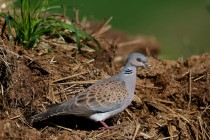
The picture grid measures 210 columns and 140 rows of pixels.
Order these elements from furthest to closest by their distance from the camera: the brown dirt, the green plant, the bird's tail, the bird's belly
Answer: the green plant, the bird's belly, the brown dirt, the bird's tail

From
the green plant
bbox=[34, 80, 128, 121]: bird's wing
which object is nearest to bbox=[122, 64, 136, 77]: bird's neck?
bbox=[34, 80, 128, 121]: bird's wing

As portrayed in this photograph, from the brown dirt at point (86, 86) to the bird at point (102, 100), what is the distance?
0.52 feet

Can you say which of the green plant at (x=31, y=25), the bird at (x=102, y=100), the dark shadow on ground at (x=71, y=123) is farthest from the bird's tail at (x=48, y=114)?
the green plant at (x=31, y=25)

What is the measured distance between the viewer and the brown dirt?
761cm

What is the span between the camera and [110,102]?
7.74 metres

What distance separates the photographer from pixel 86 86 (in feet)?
27.0

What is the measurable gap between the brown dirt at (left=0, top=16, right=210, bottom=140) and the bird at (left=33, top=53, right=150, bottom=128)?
158 mm

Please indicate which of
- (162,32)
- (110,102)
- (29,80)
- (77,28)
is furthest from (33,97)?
(162,32)

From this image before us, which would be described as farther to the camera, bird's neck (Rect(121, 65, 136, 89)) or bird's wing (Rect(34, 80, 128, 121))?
bird's neck (Rect(121, 65, 136, 89))

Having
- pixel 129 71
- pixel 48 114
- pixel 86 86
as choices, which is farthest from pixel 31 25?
pixel 48 114

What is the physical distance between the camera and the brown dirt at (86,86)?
7.61m

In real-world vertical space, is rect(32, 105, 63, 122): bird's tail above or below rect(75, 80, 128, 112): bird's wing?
below

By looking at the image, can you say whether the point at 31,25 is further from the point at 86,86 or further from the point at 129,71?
the point at 129,71

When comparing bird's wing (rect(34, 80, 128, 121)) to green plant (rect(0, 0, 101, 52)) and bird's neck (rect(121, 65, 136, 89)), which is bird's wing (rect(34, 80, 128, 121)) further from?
green plant (rect(0, 0, 101, 52))
